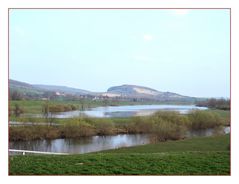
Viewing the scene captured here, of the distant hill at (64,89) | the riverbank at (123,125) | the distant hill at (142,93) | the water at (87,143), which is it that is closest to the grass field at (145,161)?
the water at (87,143)

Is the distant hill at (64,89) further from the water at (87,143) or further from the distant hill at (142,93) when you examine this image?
the water at (87,143)

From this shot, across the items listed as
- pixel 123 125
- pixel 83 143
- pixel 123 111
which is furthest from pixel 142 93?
pixel 83 143

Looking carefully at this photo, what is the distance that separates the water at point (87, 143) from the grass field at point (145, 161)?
83mm

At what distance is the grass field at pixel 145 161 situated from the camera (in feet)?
15.4

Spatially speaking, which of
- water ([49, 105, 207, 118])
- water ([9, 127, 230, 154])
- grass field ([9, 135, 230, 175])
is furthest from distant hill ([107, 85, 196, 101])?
grass field ([9, 135, 230, 175])

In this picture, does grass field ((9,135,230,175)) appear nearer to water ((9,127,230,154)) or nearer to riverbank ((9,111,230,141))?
water ((9,127,230,154))

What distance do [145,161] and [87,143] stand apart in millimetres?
845

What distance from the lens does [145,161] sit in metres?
4.88

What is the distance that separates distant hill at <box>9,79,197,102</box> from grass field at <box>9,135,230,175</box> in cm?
65

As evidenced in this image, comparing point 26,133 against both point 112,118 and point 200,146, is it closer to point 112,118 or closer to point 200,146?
point 112,118

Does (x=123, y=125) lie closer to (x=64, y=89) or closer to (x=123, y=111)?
(x=123, y=111)

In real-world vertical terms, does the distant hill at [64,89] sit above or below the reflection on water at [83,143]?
above
